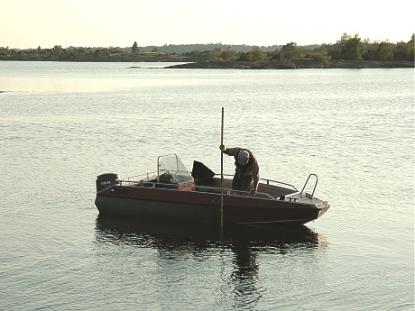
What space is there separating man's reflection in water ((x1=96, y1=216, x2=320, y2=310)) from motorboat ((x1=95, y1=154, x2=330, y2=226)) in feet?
1.04

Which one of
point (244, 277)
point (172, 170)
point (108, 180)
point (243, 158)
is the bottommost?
point (244, 277)

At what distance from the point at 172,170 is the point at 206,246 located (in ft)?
12.2

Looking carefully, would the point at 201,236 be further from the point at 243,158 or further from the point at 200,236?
the point at 243,158

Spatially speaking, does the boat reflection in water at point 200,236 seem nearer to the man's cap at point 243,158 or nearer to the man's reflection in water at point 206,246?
the man's reflection in water at point 206,246

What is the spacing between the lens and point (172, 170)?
24.3 metres

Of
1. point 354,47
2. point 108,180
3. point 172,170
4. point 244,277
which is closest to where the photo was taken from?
point 244,277

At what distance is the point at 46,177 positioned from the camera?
31828 mm

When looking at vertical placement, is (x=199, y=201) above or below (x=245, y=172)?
below

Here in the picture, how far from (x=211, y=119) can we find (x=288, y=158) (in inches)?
1018

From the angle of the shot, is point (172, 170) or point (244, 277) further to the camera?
point (172, 170)

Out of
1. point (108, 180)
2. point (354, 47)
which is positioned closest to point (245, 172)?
point (108, 180)

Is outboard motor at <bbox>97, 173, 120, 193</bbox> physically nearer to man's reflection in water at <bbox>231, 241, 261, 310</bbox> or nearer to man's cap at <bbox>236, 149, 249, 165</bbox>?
man's cap at <bbox>236, 149, 249, 165</bbox>

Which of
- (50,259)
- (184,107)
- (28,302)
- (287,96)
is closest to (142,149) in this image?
(50,259)

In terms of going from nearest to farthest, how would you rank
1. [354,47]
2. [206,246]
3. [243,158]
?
[206,246]
[243,158]
[354,47]
